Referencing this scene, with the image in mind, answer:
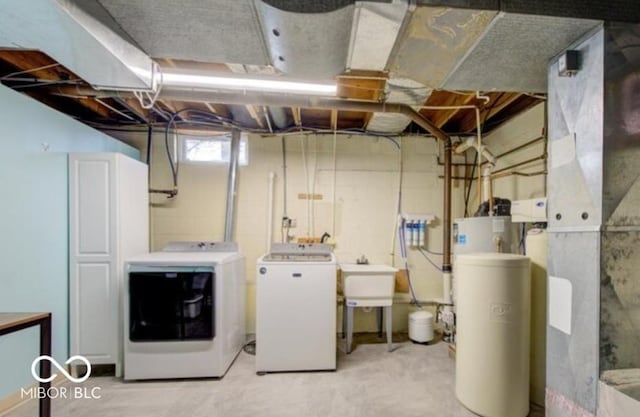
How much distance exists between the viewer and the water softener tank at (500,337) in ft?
6.61

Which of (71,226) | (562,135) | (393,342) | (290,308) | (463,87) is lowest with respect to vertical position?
(393,342)

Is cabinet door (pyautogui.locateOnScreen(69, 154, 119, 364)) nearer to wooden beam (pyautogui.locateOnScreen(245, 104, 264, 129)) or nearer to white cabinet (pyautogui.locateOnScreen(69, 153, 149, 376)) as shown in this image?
white cabinet (pyautogui.locateOnScreen(69, 153, 149, 376))

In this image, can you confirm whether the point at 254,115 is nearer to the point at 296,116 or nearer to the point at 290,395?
the point at 296,116

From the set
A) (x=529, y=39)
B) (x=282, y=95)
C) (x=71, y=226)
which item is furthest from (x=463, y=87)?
(x=71, y=226)

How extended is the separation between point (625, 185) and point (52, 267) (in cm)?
370

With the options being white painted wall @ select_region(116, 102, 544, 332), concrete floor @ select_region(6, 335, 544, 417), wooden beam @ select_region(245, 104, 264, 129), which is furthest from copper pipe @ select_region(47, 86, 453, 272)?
concrete floor @ select_region(6, 335, 544, 417)

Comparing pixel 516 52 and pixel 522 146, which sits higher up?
pixel 516 52

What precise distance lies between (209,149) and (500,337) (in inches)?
135

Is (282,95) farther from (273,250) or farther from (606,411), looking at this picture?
(606,411)

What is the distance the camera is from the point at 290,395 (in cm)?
231

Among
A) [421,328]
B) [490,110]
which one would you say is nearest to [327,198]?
[421,328]

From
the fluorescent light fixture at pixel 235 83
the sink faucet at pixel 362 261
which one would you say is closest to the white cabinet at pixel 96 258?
the fluorescent light fixture at pixel 235 83

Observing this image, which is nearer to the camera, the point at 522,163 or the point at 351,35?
the point at 351,35

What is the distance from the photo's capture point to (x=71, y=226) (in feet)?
8.38
